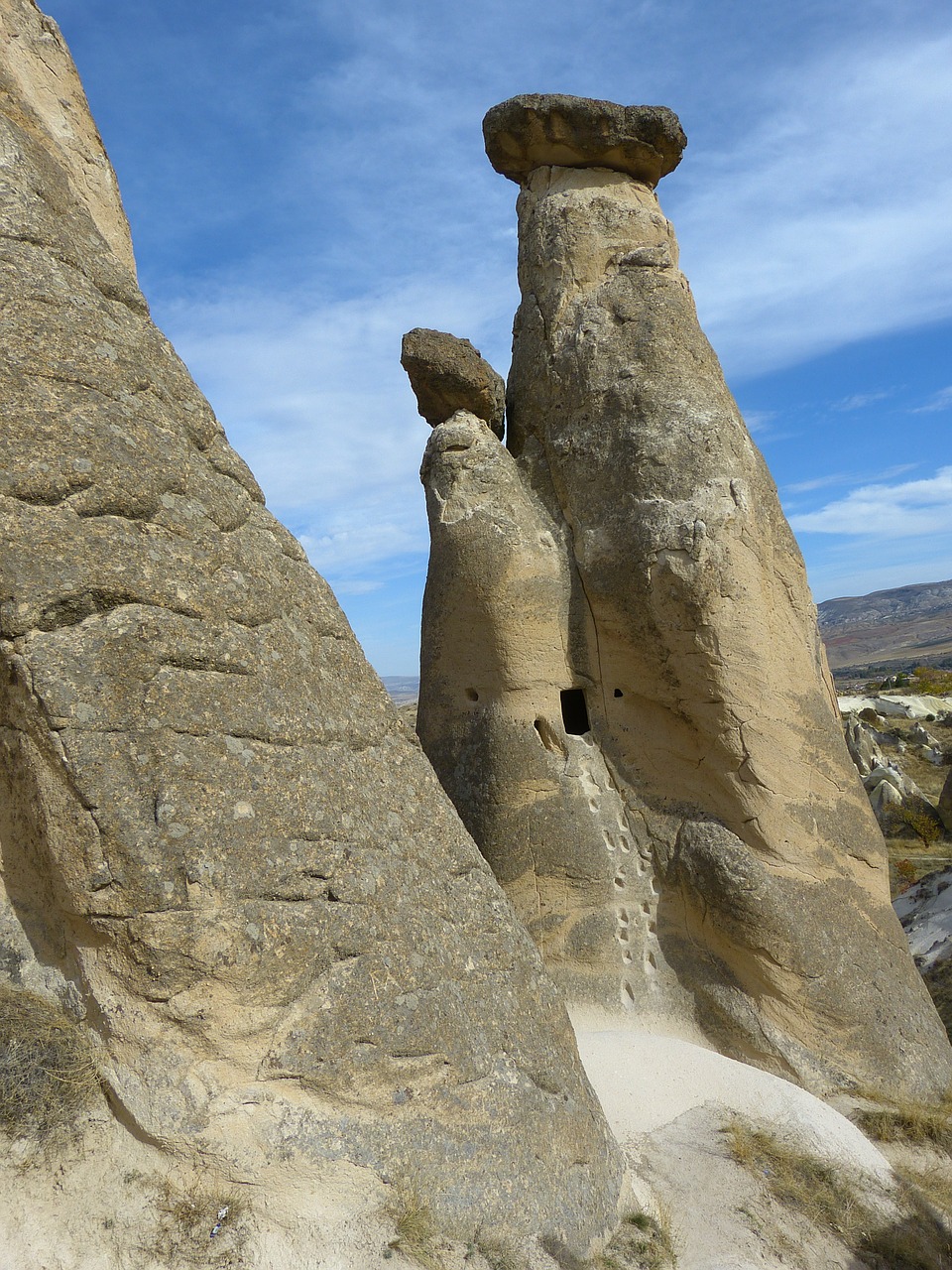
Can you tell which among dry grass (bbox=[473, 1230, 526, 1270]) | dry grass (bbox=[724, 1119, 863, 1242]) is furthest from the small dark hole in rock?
dry grass (bbox=[473, 1230, 526, 1270])

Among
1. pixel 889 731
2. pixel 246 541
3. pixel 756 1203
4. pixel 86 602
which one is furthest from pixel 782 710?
pixel 889 731

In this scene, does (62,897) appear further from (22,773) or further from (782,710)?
(782,710)

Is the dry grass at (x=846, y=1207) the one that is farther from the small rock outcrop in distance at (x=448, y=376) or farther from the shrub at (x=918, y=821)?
the shrub at (x=918, y=821)

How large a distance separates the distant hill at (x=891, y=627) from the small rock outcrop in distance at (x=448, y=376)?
58331 millimetres

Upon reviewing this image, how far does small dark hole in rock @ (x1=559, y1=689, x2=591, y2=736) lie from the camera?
5.80 meters

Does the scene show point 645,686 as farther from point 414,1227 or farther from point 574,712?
point 414,1227

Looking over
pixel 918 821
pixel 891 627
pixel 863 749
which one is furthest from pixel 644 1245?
pixel 891 627

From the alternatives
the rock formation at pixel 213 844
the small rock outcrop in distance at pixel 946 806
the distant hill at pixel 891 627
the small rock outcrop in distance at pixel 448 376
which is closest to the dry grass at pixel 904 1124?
the rock formation at pixel 213 844

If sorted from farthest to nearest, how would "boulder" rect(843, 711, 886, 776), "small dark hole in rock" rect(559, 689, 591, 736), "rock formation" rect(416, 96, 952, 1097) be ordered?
"boulder" rect(843, 711, 886, 776) < "small dark hole in rock" rect(559, 689, 591, 736) < "rock formation" rect(416, 96, 952, 1097)

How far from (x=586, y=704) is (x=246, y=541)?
3.12m

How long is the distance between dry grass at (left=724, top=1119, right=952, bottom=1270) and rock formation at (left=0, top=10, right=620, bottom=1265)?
2.99 feet

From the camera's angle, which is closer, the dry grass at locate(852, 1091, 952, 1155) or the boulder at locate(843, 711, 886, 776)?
the dry grass at locate(852, 1091, 952, 1155)

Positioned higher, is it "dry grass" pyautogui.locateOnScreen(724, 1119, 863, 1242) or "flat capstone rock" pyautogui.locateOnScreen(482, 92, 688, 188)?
"flat capstone rock" pyautogui.locateOnScreen(482, 92, 688, 188)

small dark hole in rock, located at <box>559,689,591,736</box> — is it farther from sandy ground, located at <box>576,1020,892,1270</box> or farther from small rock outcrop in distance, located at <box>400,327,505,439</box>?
small rock outcrop in distance, located at <box>400,327,505,439</box>
